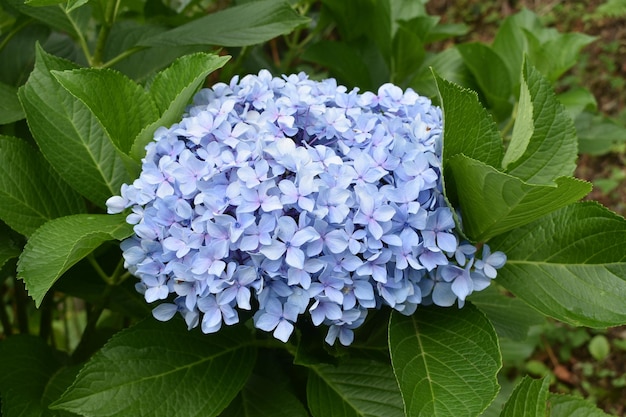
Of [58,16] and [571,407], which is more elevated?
[58,16]

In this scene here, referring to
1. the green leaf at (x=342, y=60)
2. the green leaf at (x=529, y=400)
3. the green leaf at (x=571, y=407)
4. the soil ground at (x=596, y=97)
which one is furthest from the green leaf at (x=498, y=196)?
the soil ground at (x=596, y=97)

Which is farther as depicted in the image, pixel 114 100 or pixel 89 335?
pixel 89 335

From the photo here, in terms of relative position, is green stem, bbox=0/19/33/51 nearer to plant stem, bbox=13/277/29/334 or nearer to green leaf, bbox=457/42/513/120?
plant stem, bbox=13/277/29/334

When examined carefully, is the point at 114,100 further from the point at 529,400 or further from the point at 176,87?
the point at 529,400

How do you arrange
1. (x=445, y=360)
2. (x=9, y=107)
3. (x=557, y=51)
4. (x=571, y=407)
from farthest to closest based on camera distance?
(x=557, y=51), (x=9, y=107), (x=571, y=407), (x=445, y=360)

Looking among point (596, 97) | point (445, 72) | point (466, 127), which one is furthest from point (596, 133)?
point (596, 97)

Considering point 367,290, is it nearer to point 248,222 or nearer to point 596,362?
point 248,222
